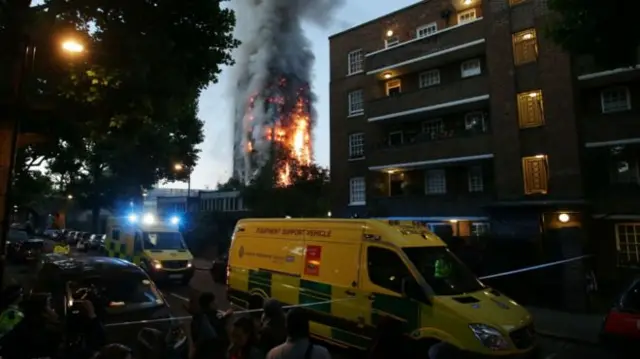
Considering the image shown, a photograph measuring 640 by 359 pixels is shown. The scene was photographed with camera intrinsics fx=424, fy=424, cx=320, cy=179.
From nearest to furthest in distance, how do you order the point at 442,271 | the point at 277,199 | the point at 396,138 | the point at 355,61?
1. the point at 442,271
2. the point at 396,138
3. the point at 355,61
4. the point at 277,199

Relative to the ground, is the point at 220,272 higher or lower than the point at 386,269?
lower

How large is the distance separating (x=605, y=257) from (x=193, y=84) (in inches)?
679

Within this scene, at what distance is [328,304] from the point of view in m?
7.88

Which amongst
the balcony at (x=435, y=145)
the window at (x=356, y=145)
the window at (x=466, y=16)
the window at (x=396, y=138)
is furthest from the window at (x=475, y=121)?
the window at (x=356, y=145)

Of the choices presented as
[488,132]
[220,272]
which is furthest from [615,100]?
[220,272]

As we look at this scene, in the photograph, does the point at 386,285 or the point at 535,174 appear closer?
the point at 386,285

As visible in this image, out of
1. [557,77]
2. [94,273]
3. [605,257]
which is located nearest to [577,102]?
[557,77]

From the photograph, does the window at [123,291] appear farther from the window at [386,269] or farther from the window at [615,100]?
the window at [615,100]

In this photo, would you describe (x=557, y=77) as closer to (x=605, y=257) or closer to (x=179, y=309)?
(x=605, y=257)

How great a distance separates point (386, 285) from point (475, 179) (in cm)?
1623

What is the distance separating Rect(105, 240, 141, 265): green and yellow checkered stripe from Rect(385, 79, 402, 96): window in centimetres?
1664

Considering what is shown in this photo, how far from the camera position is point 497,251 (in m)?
14.4

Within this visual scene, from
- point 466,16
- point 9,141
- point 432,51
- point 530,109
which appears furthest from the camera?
point 466,16

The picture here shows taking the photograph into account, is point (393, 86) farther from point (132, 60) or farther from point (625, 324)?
point (625, 324)
